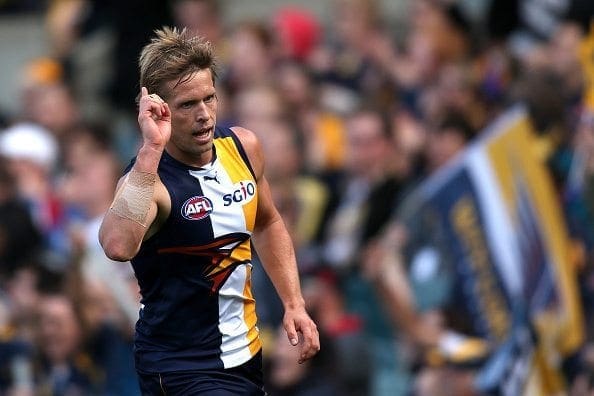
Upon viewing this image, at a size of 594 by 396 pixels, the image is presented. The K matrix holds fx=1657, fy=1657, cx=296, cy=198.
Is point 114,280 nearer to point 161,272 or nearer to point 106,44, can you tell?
point 161,272

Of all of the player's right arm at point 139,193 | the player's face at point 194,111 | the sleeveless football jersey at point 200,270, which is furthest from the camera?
the sleeveless football jersey at point 200,270

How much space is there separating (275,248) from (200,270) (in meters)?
0.53

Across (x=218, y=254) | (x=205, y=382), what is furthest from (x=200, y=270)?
(x=205, y=382)

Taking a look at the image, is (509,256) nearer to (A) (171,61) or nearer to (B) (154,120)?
(A) (171,61)

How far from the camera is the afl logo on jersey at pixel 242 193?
6.68 metres

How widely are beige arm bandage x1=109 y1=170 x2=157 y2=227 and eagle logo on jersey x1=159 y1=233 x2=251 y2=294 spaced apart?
35 centimetres

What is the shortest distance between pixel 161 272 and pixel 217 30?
8.10 metres

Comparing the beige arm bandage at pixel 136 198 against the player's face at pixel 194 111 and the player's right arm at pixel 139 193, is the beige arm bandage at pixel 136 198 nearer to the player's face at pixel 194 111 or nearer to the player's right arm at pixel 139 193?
→ the player's right arm at pixel 139 193

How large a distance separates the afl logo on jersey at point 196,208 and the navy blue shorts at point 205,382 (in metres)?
0.65

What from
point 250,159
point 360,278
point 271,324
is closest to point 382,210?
point 360,278

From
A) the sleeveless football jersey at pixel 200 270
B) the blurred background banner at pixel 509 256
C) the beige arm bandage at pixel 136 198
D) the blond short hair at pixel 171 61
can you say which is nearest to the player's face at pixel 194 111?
the blond short hair at pixel 171 61

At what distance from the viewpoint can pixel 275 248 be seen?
7098 mm

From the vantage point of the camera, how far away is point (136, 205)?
629 cm

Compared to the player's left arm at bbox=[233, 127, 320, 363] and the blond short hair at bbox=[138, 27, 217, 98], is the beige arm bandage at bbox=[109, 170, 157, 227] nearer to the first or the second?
the blond short hair at bbox=[138, 27, 217, 98]
